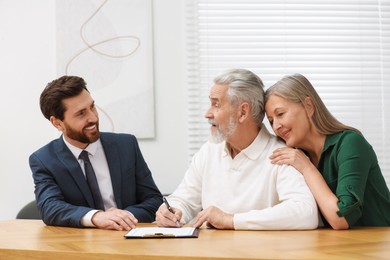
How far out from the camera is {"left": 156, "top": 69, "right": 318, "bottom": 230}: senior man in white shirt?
2559mm

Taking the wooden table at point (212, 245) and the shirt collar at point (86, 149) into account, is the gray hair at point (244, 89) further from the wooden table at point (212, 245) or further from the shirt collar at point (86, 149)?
the shirt collar at point (86, 149)

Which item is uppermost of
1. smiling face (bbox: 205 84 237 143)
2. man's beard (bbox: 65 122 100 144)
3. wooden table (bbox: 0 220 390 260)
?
smiling face (bbox: 205 84 237 143)

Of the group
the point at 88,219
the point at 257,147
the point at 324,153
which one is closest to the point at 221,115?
the point at 257,147

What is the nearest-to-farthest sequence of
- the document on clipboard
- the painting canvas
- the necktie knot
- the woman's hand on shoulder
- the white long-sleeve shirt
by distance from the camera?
the document on clipboard < the white long-sleeve shirt < the woman's hand on shoulder < the necktie knot < the painting canvas

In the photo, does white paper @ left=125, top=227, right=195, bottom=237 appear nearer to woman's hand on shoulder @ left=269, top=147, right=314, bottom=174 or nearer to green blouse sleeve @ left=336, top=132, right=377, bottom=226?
woman's hand on shoulder @ left=269, top=147, right=314, bottom=174

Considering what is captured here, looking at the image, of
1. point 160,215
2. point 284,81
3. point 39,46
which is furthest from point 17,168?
point 284,81

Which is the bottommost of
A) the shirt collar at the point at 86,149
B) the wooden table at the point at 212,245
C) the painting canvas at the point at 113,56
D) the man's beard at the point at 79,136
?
the wooden table at the point at 212,245

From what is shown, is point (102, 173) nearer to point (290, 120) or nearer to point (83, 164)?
point (83, 164)

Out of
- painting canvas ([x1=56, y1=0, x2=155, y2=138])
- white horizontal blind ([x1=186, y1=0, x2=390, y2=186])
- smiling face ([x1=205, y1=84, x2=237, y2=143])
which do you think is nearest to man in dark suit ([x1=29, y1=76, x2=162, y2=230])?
smiling face ([x1=205, y1=84, x2=237, y2=143])

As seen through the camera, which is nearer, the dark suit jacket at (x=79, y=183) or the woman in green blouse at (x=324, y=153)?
the woman in green blouse at (x=324, y=153)

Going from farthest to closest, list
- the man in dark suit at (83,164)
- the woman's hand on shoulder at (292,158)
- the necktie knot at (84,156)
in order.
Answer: the necktie knot at (84,156) < the man in dark suit at (83,164) < the woman's hand on shoulder at (292,158)

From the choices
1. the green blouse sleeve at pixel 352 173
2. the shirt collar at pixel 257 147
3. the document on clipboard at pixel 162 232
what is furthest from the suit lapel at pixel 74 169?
the green blouse sleeve at pixel 352 173

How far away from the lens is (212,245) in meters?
2.00

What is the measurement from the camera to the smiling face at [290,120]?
99.0 inches
